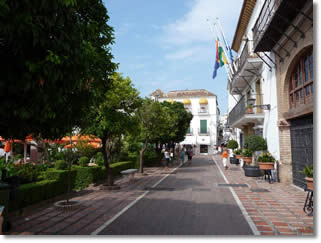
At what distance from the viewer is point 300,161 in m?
9.98

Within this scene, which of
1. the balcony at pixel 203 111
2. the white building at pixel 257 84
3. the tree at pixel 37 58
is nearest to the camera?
the tree at pixel 37 58

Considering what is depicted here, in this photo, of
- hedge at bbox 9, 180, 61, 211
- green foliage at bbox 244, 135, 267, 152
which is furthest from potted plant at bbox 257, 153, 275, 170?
hedge at bbox 9, 180, 61, 211

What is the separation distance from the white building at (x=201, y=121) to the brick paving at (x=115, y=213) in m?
40.9

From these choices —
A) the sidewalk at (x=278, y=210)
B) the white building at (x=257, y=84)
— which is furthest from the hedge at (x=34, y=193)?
the white building at (x=257, y=84)

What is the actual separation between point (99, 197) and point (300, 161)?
8.21 m

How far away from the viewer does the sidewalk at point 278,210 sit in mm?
5309

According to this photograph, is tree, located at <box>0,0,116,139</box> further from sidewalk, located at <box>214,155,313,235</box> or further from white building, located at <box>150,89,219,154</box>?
white building, located at <box>150,89,219,154</box>

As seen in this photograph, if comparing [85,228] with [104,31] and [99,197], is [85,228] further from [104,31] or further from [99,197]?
[104,31]

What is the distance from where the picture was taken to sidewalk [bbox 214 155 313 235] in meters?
Answer: 5.31

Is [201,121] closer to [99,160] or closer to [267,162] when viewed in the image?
[99,160]

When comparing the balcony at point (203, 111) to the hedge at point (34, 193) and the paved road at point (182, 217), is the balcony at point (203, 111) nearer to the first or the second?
the paved road at point (182, 217)

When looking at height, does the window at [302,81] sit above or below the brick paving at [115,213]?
above

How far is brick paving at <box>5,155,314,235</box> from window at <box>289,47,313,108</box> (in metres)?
3.71

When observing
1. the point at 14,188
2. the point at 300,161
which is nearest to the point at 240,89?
the point at 300,161
